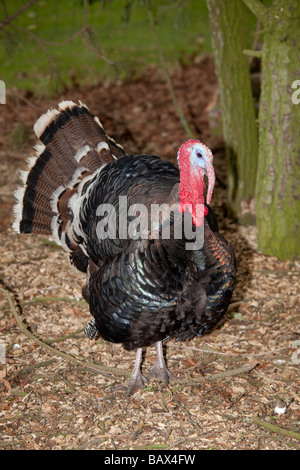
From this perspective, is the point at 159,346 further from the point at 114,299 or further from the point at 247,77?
the point at 247,77

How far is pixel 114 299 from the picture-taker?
3.17 meters

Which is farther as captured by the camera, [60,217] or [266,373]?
[60,217]

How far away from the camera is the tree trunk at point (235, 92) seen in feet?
16.9

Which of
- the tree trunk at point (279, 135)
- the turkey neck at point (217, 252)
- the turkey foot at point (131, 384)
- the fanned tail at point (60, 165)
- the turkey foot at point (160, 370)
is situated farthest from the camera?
the tree trunk at point (279, 135)

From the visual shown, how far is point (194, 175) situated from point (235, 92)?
2564 mm

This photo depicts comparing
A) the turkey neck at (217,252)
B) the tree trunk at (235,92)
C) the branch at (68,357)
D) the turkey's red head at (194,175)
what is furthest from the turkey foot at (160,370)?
the tree trunk at (235,92)

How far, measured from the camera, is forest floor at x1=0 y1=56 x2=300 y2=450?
127 inches

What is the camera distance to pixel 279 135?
4734 mm

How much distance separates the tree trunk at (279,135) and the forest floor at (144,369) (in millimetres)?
308

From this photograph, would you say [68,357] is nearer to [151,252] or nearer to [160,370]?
[160,370]

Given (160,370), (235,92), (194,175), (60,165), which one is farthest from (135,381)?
(235,92)

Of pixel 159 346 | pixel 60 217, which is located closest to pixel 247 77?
pixel 60 217

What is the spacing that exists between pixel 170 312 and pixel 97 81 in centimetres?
780

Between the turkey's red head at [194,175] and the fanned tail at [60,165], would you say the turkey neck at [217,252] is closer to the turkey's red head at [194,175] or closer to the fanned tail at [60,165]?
the turkey's red head at [194,175]
